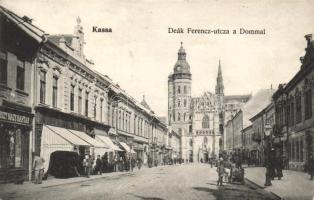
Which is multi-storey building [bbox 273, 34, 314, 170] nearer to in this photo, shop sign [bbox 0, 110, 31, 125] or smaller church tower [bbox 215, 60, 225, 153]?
shop sign [bbox 0, 110, 31, 125]

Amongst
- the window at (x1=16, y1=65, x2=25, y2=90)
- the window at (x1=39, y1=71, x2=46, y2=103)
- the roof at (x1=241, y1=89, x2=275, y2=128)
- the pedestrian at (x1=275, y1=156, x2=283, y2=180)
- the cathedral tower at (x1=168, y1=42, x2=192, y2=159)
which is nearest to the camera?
the window at (x1=16, y1=65, x2=25, y2=90)

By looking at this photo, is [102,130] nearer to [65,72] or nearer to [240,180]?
[65,72]

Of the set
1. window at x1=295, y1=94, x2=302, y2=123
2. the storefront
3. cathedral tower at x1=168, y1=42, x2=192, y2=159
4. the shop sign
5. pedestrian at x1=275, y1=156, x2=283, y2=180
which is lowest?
pedestrian at x1=275, y1=156, x2=283, y2=180

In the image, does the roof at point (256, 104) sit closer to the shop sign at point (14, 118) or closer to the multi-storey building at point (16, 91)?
the multi-storey building at point (16, 91)

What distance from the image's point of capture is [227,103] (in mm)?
134125

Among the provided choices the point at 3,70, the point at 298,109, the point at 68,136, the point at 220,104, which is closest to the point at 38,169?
the point at 68,136

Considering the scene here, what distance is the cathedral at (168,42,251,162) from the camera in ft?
400

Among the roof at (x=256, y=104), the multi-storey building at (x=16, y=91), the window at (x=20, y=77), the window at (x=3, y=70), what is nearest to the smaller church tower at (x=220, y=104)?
the roof at (x=256, y=104)

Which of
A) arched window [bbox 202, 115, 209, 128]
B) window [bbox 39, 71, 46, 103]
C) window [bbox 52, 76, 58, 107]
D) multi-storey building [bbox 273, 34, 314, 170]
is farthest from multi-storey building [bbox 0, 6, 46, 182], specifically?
arched window [bbox 202, 115, 209, 128]

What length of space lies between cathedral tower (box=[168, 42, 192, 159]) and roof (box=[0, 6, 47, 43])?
308ft

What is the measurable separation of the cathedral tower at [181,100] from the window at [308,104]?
286ft

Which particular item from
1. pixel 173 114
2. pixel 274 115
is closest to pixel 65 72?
pixel 274 115

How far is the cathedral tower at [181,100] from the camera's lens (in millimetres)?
119375

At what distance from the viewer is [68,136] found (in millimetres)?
23906
